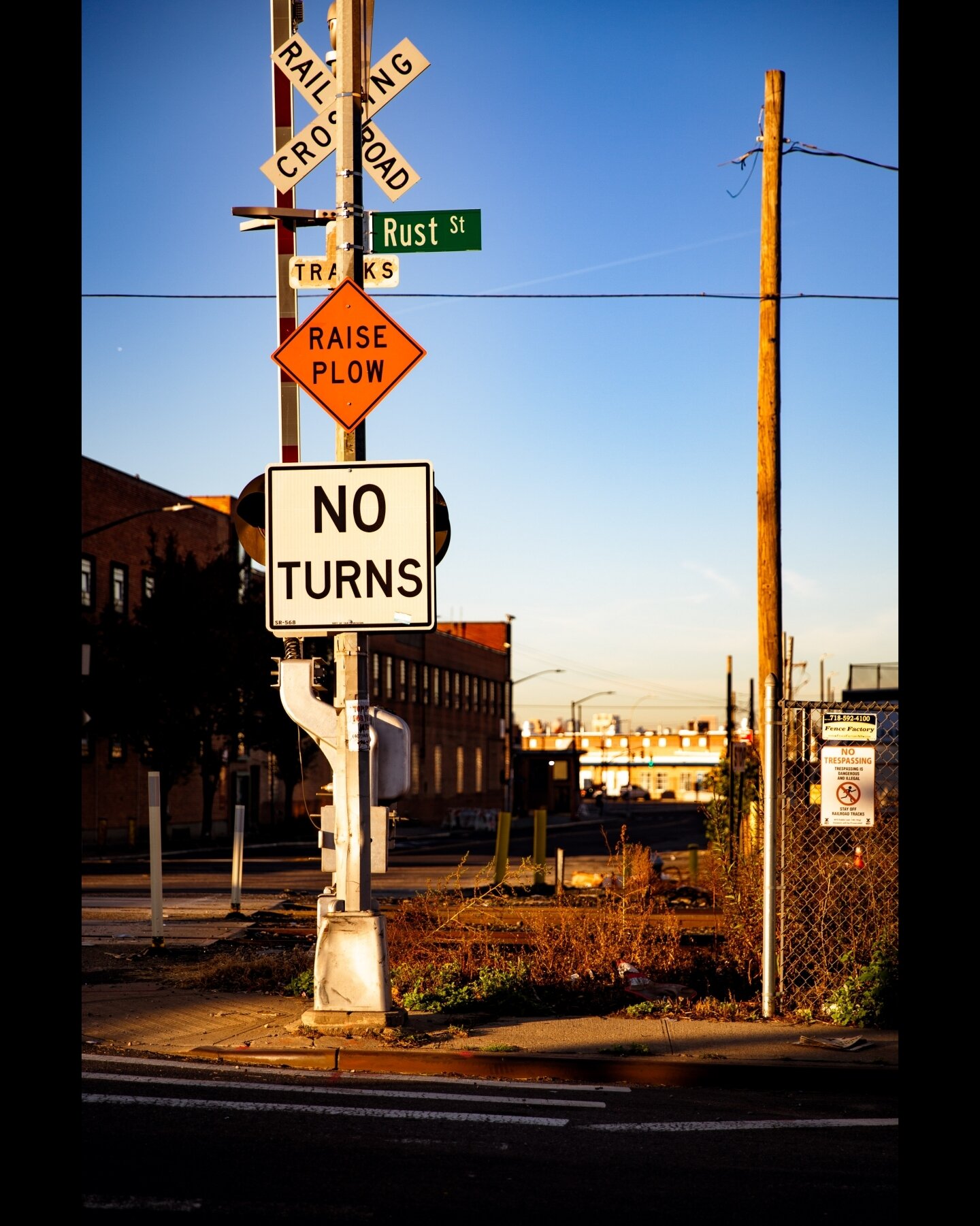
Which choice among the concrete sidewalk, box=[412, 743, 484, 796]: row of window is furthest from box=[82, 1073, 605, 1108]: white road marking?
box=[412, 743, 484, 796]: row of window

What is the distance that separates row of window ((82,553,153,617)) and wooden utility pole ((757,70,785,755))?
3053 centimetres

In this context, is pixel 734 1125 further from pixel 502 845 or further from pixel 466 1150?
pixel 502 845

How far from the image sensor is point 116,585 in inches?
1757

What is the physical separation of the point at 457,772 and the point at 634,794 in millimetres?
55024

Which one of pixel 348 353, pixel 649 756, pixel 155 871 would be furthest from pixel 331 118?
pixel 649 756

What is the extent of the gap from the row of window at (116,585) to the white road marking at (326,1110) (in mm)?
37422

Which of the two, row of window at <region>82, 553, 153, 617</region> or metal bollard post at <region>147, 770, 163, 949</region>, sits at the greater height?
row of window at <region>82, 553, 153, 617</region>

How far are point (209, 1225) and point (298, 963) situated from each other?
6.41m

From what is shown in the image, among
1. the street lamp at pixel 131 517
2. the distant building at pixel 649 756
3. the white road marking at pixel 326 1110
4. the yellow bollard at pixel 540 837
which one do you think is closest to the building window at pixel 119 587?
the street lamp at pixel 131 517

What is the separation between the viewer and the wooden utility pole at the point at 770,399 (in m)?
15.2

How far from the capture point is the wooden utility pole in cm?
1523

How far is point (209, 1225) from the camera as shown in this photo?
4465mm

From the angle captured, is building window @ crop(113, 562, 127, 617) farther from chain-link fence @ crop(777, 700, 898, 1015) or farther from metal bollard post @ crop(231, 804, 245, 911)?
chain-link fence @ crop(777, 700, 898, 1015)
